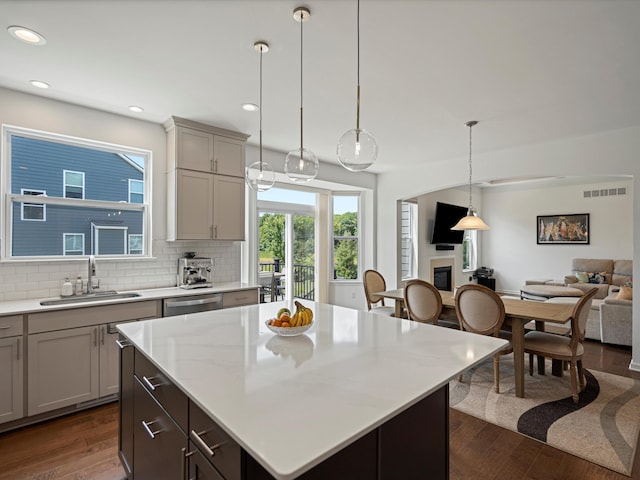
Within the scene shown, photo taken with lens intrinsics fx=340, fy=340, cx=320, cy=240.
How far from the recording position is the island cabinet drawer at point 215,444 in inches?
37.9

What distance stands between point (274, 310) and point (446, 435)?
132 centimetres

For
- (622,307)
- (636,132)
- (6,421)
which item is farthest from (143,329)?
(622,307)

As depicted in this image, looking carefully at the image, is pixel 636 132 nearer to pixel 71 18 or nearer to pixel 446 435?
pixel 446 435

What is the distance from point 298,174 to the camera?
7.02 feet

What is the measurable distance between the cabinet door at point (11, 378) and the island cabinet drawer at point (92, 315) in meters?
0.15

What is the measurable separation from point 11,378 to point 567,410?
434cm

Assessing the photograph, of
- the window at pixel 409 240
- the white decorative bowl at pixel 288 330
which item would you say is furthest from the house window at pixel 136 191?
the window at pixel 409 240

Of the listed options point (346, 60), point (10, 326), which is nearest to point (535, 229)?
point (346, 60)

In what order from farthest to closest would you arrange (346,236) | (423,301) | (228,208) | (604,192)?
(604,192) → (346,236) → (228,208) → (423,301)

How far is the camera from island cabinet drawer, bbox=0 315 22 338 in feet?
8.13

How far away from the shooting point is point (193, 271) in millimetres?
3773

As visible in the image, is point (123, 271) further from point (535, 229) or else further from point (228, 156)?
point (535, 229)

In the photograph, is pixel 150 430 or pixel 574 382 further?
pixel 574 382

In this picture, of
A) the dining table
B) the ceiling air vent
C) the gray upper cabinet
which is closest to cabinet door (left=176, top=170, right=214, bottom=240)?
the gray upper cabinet
